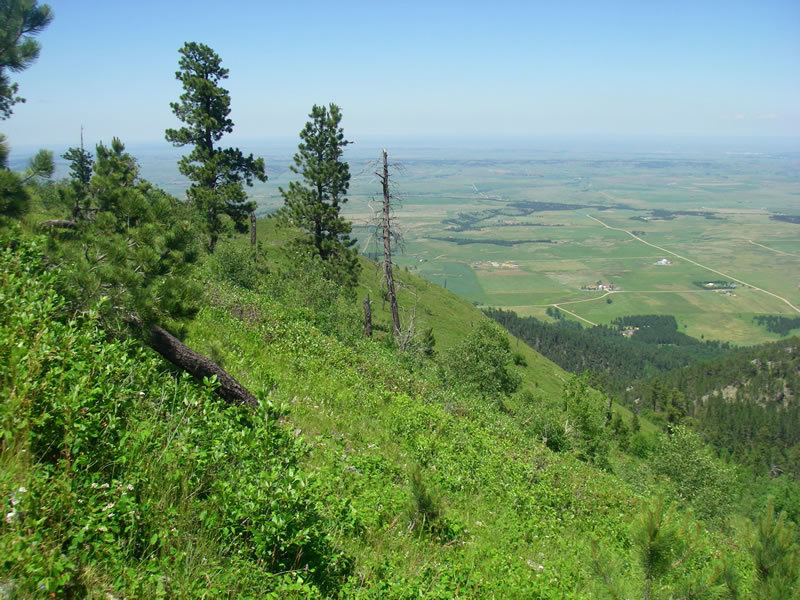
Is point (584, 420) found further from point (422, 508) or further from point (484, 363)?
point (422, 508)

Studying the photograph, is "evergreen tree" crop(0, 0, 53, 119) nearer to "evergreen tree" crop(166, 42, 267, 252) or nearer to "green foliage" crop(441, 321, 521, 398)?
"evergreen tree" crop(166, 42, 267, 252)

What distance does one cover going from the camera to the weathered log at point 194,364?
6.00 meters

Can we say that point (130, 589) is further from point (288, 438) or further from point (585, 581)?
point (585, 581)

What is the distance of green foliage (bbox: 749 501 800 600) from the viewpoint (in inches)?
172

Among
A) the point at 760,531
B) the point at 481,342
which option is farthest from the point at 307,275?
the point at 760,531

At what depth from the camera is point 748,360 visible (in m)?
156

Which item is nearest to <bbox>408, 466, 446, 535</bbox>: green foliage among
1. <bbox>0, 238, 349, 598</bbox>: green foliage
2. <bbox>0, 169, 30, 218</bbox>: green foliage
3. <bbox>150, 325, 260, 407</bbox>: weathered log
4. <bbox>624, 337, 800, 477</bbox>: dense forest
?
<bbox>0, 238, 349, 598</bbox>: green foliage

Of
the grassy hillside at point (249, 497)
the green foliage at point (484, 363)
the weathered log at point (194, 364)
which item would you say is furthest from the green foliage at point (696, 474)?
the weathered log at point (194, 364)

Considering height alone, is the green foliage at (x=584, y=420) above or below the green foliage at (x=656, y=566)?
below

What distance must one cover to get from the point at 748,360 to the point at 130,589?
201 metres

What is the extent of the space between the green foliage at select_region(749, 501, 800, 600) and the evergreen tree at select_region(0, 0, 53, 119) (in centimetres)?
1432

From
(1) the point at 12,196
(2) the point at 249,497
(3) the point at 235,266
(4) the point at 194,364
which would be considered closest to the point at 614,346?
(3) the point at 235,266

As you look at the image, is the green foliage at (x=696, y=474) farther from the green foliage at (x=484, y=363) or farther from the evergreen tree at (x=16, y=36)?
the evergreen tree at (x=16, y=36)

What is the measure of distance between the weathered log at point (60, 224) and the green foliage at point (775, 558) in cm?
1060
